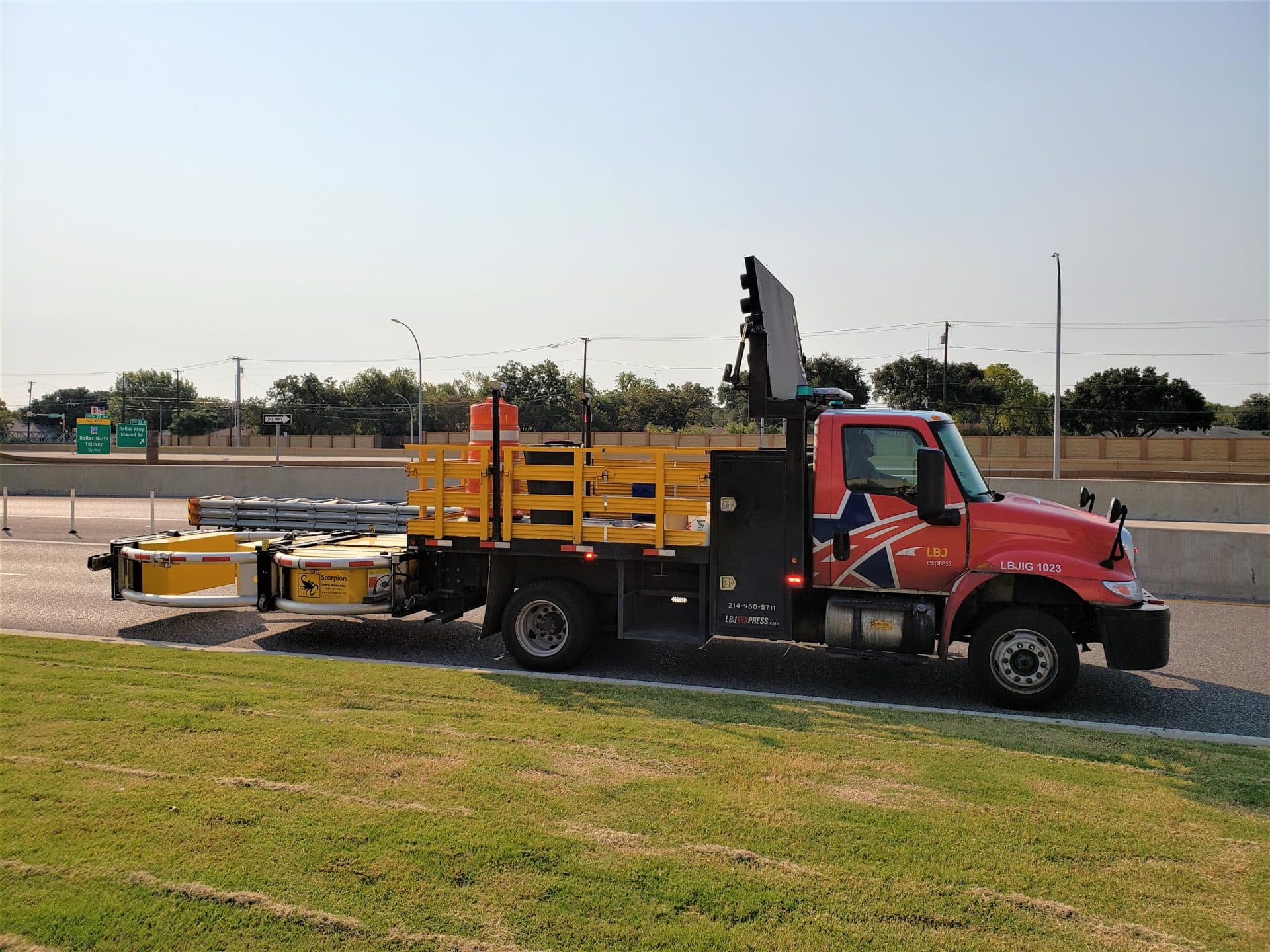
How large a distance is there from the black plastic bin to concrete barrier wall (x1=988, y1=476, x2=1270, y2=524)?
15.9 metres

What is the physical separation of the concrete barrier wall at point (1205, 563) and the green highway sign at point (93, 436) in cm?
3429

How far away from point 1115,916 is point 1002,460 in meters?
58.0

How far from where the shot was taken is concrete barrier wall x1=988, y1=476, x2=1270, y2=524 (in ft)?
71.9

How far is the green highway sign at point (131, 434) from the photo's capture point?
38031 millimetres

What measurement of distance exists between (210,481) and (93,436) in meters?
8.06

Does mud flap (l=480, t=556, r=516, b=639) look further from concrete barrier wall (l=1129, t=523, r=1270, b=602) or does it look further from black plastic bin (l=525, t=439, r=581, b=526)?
concrete barrier wall (l=1129, t=523, r=1270, b=602)

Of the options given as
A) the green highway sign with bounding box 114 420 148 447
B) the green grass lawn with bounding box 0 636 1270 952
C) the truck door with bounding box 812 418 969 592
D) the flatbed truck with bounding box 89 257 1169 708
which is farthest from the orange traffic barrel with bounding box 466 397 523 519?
the green highway sign with bounding box 114 420 148 447

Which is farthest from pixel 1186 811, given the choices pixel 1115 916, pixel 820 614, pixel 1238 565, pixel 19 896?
pixel 1238 565

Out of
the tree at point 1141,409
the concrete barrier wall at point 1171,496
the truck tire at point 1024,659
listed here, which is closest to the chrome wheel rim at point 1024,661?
the truck tire at point 1024,659

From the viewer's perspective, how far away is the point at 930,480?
721cm

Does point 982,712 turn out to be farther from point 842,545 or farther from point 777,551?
point 777,551

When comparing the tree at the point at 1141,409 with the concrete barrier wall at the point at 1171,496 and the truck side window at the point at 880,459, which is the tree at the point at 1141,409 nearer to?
the concrete barrier wall at the point at 1171,496

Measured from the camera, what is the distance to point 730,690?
766 centimetres

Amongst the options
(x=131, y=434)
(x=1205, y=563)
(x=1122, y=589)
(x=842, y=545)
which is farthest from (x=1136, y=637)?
(x=131, y=434)
